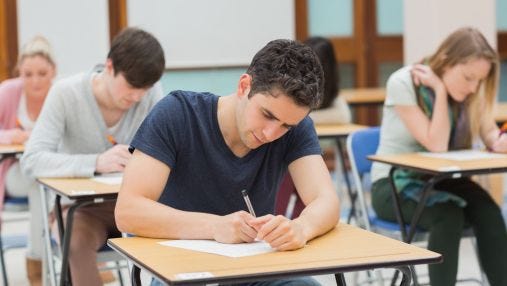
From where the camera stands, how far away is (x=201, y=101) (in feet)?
8.14

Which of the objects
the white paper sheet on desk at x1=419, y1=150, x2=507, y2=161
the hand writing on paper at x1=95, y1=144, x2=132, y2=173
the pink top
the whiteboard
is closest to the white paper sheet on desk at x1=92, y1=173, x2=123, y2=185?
the hand writing on paper at x1=95, y1=144, x2=132, y2=173

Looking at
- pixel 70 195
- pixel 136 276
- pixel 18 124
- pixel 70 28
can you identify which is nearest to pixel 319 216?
pixel 136 276

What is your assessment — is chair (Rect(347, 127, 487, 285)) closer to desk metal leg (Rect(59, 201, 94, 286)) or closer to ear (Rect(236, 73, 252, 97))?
desk metal leg (Rect(59, 201, 94, 286))

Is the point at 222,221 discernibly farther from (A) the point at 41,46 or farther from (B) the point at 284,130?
(A) the point at 41,46

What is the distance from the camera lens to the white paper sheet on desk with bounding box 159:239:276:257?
211 cm

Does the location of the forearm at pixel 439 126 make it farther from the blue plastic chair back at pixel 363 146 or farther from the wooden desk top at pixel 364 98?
the wooden desk top at pixel 364 98

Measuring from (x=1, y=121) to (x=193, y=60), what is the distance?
3.43 m

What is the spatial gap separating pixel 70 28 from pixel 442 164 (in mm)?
4718

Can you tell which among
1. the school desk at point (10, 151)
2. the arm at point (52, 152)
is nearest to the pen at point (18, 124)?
the school desk at point (10, 151)

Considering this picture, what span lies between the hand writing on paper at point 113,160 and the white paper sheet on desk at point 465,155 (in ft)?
4.23

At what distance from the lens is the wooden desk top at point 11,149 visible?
14.4 ft

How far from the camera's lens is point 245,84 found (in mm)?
2303

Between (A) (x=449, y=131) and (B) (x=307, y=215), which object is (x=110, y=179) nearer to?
(B) (x=307, y=215)

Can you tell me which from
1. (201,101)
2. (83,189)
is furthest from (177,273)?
(83,189)
